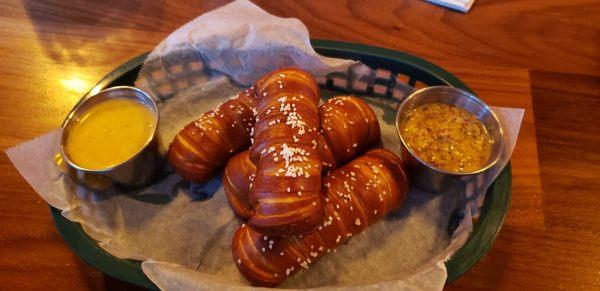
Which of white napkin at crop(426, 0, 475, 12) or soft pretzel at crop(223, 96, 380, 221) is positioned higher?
white napkin at crop(426, 0, 475, 12)

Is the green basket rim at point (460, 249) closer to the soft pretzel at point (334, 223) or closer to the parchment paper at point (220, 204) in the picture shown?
the parchment paper at point (220, 204)

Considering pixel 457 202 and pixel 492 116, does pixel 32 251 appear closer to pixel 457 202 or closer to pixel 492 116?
pixel 457 202

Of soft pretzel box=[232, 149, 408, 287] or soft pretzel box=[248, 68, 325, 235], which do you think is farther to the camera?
soft pretzel box=[232, 149, 408, 287]

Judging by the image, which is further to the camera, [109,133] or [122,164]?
[109,133]

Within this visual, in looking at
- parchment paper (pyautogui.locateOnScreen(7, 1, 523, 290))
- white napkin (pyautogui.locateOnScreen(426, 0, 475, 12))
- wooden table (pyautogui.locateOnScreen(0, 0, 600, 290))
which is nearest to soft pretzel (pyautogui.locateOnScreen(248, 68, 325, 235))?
parchment paper (pyautogui.locateOnScreen(7, 1, 523, 290))

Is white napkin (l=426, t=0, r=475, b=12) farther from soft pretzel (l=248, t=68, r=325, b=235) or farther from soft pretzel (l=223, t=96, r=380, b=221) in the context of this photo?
soft pretzel (l=248, t=68, r=325, b=235)

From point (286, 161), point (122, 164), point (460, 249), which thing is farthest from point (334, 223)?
point (122, 164)

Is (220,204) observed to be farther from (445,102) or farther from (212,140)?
(445,102)

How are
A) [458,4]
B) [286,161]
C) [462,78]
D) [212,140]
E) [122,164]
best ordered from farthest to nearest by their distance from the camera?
1. [458,4]
2. [462,78]
3. [212,140]
4. [122,164]
5. [286,161]
